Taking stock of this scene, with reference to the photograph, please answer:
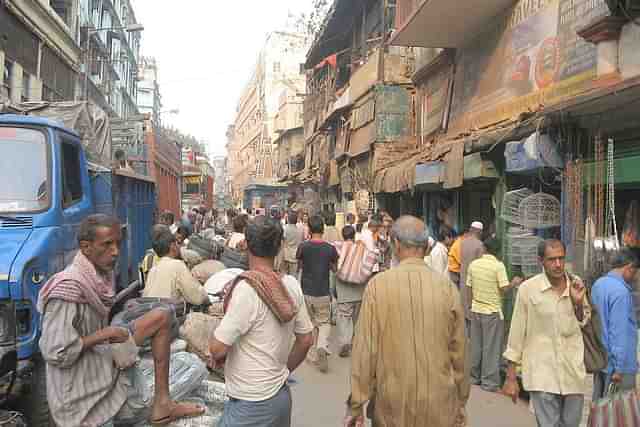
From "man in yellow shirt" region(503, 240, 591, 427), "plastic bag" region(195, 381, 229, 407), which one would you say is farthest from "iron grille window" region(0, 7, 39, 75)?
"man in yellow shirt" region(503, 240, 591, 427)

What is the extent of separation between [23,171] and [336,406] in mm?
3782

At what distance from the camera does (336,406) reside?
18.3 ft

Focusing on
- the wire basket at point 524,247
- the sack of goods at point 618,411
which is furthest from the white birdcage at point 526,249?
the sack of goods at point 618,411

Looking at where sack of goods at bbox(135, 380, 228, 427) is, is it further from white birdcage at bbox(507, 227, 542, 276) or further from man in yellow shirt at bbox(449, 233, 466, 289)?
man in yellow shirt at bbox(449, 233, 466, 289)

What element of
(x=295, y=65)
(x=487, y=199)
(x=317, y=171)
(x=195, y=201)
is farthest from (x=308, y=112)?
(x=295, y=65)

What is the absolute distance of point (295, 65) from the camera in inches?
2172

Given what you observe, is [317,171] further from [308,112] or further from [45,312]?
[45,312]

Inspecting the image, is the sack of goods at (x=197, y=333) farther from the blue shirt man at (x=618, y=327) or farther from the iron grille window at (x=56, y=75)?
the iron grille window at (x=56, y=75)

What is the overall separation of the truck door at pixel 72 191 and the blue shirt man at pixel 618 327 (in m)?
4.43

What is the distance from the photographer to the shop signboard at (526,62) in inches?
271

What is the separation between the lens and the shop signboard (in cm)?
689

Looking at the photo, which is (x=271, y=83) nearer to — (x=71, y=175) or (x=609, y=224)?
(x=71, y=175)

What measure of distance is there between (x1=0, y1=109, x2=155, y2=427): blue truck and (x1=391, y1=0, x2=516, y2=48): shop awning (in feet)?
19.3

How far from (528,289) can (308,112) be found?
2521cm
